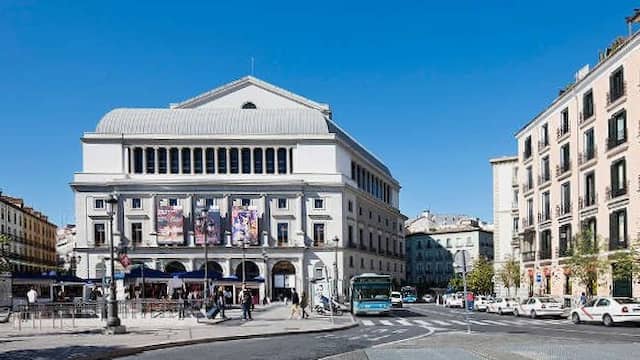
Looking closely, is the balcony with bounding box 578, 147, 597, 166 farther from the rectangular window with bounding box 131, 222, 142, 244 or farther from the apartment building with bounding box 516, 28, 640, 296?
the rectangular window with bounding box 131, 222, 142, 244

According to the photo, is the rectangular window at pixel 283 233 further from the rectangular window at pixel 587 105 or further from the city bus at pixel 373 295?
the rectangular window at pixel 587 105

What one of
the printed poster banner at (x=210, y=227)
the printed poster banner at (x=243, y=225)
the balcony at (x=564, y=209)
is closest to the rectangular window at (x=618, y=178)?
the balcony at (x=564, y=209)

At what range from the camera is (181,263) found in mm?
86188

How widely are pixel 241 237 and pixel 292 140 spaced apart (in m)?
13.6

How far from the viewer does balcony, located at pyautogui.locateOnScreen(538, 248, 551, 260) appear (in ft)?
196

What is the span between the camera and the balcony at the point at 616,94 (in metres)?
45.8

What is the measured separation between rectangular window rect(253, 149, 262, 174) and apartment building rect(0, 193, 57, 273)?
29407 mm

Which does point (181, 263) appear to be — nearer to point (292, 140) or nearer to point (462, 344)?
point (292, 140)

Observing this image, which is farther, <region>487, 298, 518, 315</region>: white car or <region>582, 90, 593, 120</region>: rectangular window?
<region>582, 90, 593, 120</region>: rectangular window

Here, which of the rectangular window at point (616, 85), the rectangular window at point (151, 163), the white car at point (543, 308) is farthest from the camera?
the rectangular window at point (151, 163)

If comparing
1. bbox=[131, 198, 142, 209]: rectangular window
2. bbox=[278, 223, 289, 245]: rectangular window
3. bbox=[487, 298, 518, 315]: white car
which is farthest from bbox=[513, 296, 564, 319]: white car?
bbox=[131, 198, 142, 209]: rectangular window

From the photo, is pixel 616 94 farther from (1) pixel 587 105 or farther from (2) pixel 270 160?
(2) pixel 270 160

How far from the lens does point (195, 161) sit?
89.1 metres

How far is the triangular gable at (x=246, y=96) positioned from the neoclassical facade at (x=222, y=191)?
6.17 meters
